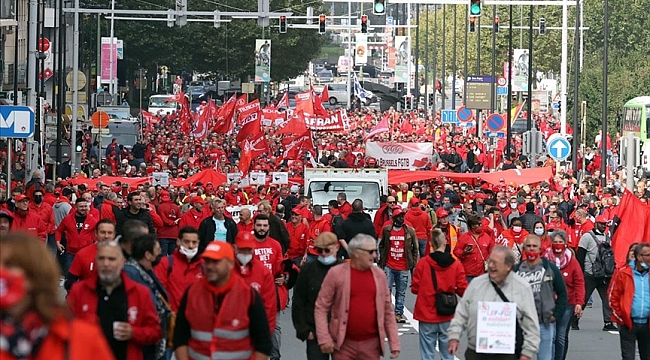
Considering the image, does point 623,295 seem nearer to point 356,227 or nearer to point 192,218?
point 356,227

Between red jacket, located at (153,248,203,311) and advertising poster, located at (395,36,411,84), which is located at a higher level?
advertising poster, located at (395,36,411,84)

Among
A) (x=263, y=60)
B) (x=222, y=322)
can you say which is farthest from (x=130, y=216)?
(x=263, y=60)

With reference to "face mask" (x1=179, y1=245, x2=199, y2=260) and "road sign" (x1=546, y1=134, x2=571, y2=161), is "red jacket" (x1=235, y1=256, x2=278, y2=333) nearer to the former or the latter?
"face mask" (x1=179, y1=245, x2=199, y2=260)

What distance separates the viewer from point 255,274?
10.9 m

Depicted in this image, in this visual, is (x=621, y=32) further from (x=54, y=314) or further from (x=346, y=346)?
(x=54, y=314)

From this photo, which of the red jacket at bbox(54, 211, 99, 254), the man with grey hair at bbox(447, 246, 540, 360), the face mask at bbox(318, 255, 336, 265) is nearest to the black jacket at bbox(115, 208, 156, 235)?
the red jacket at bbox(54, 211, 99, 254)

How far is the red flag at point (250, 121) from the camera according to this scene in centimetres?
4359

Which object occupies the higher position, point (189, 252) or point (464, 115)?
point (464, 115)

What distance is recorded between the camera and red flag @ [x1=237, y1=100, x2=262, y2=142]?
43594 mm

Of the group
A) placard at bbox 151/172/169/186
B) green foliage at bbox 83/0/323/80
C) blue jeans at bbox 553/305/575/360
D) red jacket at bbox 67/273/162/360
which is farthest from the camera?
green foliage at bbox 83/0/323/80

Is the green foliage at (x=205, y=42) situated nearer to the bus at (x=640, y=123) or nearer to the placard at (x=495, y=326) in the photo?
the bus at (x=640, y=123)

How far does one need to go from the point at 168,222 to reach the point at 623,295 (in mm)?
11568

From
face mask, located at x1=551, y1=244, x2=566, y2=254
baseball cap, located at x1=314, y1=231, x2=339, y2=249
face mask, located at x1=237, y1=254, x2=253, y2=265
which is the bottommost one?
face mask, located at x1=551, y1=244, x2=566, y2=254

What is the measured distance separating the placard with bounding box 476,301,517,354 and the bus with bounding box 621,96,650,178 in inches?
1751
